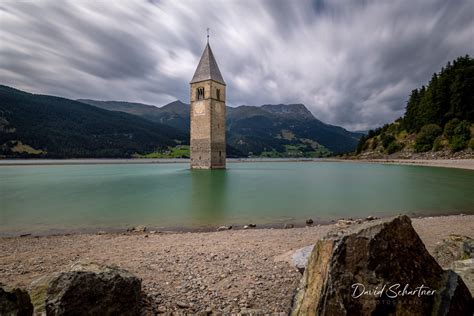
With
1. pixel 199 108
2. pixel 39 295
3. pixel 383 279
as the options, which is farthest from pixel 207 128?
pixel 383 279

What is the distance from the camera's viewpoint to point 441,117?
6675cm

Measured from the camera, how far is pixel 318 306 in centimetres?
304

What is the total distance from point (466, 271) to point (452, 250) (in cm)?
271

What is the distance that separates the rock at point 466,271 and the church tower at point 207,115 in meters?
46.7

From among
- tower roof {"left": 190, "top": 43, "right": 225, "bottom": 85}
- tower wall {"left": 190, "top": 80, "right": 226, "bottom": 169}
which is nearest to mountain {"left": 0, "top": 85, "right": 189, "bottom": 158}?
tower wall {"left": 190, "top": 80, "right": 226, "bottom": 169}

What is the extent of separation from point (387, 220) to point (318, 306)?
1309 mm

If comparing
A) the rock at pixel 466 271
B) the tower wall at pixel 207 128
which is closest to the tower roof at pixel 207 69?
the tower wall at pixel 207 128

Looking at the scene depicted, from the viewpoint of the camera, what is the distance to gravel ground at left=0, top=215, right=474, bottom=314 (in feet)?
14.9

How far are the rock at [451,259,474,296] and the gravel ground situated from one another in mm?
2450

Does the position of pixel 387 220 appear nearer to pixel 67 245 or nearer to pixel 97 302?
pixel 97 302

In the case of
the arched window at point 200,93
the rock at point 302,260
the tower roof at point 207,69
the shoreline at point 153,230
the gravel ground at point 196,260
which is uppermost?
the tower roof at point 207,69

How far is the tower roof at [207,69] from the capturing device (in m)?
51.4

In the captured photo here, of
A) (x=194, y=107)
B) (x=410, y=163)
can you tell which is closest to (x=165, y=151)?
(x=194, y=107)
